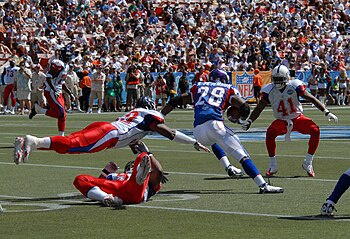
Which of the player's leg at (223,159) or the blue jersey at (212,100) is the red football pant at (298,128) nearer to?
the player's leg at (223,159)

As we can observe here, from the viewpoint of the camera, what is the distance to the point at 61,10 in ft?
134

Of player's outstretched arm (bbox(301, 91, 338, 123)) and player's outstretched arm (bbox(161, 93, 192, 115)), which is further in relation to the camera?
player's outstretched arm (bbox(301, 91, 338, 123))

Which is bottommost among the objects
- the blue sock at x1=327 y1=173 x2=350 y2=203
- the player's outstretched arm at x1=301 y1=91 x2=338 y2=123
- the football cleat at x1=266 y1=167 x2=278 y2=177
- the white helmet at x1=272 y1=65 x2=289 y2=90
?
the football cleat at x1=266 y1=167 x2=278 y2=177

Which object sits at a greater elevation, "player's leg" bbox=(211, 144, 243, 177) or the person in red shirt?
"player's leg" bbox=(211, 144, 243, 177)

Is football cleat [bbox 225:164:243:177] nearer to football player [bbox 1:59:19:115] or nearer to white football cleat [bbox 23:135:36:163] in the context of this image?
white football cleat [bbox 23:135:36:163]

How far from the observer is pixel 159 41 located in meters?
41.5

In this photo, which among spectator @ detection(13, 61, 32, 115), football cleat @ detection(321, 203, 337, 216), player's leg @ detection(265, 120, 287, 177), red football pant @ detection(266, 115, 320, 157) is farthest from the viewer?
spectator @ detection(13, 61, 32, 115)

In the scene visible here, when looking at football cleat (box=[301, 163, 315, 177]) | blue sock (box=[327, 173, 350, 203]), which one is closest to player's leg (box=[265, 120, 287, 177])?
football cleat (box=[301, 163, 315, 177])

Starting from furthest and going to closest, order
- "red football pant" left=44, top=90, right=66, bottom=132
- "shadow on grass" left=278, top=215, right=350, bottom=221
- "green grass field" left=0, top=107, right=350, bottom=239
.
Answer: "red football pant" left=44, top=90, right=66, bottom=132
"shadow on grass" left=278, top=215, right=350, bottom=221
"green grass field" left=0, top=107, right=350, bottom=239

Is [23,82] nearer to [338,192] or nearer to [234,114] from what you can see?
[234,114]

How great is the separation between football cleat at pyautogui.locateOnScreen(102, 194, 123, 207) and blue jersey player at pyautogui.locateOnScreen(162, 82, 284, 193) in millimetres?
2006

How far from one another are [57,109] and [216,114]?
27.3ft

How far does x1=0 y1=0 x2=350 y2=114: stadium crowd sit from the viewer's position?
3678cm

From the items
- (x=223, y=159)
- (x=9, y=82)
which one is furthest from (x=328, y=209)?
(x=9, y=82)
